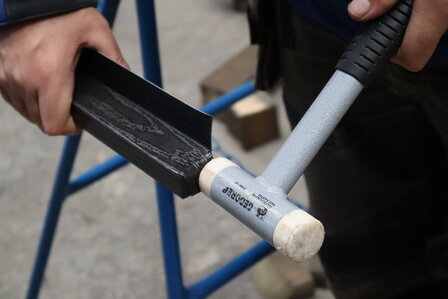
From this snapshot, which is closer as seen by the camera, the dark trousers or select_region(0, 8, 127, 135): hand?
select_region(0, 8, 127, 135): hand

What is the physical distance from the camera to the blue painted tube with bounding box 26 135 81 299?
1120 millimetres

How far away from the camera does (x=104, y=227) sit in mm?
1759

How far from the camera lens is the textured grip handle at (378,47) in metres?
0.51

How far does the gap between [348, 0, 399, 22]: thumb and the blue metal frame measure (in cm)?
38

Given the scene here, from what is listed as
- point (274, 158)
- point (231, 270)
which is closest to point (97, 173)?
point (231, 270)

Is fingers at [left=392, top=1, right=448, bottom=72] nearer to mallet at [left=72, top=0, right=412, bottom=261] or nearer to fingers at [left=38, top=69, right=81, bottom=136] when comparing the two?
mallet at [left=72, top=0, right=412, bottom=261]

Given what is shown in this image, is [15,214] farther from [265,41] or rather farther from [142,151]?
[142,151]

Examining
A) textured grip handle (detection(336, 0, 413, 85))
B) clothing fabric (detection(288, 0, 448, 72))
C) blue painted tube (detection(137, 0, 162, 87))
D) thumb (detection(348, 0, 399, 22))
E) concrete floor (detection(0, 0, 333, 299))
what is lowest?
concrete floor (detection(0, 0, 333, 299))

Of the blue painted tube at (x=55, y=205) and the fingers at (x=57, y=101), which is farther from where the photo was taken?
the blue painted tube at (x=55, y=205)

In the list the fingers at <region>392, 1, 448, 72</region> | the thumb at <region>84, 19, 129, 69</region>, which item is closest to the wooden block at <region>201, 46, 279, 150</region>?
the thumb at <region>84, 19, 129, 69</region>

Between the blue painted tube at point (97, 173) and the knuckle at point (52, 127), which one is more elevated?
the knuckle at point (52, 127)

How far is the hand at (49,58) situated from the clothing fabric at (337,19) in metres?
0.25

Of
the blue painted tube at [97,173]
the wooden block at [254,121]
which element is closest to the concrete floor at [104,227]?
the wooden block at [254,121]

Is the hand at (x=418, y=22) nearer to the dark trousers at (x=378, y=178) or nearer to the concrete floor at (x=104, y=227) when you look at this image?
the dark trousers at (x=378, y=178)
